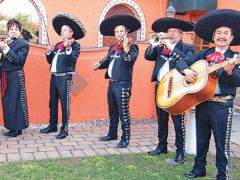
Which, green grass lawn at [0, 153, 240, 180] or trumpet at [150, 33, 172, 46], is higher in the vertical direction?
trumpet at [150, 33, 172, 46]

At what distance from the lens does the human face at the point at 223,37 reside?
4.01m

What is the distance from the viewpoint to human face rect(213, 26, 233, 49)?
13.2 feet

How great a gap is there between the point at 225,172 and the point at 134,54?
82.4 inches

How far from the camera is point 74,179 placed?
4.31 meters

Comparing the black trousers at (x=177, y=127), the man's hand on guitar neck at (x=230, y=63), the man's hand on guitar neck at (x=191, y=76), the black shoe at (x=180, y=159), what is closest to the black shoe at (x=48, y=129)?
the black trousers at (x=177, y=127)

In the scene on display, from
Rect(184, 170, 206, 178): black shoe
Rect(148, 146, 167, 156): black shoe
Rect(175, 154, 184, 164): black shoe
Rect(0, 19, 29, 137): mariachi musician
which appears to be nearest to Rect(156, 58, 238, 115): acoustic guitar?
Rect(184, 170, 206, 178): black shoe

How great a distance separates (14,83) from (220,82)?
329 centimetres

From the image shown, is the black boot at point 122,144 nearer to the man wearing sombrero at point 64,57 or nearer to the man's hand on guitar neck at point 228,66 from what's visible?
the man wearing sombrero at point 64,57

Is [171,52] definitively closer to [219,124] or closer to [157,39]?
[157,39]

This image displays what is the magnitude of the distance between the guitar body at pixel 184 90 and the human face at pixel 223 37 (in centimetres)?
25

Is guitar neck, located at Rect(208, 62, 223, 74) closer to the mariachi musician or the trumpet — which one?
the trumpet

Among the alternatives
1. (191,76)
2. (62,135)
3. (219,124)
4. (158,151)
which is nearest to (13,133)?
(62,135)

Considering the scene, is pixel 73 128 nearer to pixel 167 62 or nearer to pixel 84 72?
pixel 84 72

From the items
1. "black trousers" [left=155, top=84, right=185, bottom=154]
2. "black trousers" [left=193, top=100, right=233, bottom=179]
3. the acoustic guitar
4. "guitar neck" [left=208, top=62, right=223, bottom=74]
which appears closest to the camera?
"guitar neck" [left=208, top=62, right=223, bottom=74]
